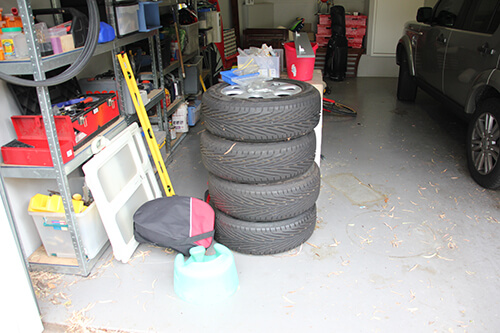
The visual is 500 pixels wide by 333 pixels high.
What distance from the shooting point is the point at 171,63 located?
4.63 metres

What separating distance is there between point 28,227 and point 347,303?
2158mm

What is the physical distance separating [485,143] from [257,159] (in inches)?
89.7

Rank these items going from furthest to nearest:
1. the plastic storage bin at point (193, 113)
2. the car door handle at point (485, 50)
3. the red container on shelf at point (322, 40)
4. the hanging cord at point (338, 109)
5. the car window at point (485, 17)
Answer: the red container on shelf at point (322, 40) → the hanging cord at point (338, 109) → the plastic storage bin at point (193, 113) → the car window at point (485, 17) → the car door handle at point (485, 50)

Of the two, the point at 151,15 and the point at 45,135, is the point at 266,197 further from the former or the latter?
the point at 151,15

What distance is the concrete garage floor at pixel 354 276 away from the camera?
222 cm

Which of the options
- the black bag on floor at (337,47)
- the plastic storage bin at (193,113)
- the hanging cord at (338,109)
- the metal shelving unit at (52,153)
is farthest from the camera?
the black bag on floor at (337,47)

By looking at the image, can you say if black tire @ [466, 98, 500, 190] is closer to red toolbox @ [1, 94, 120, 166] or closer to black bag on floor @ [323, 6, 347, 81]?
red toolbox @ [1, 94, 120, 166]

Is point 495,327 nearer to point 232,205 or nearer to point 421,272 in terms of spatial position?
point 421,272

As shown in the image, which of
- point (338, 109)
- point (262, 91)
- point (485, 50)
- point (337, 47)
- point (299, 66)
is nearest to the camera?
point (262, 91)

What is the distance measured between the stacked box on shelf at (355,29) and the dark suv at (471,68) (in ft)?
9.99

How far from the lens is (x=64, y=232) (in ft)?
8.52

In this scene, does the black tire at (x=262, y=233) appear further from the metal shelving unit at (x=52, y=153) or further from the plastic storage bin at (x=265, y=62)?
the plastic storage bin at (x=265, y=62)

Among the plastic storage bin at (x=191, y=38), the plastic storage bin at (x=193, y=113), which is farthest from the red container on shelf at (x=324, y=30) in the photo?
the plastic storage bin at (x=193, y=113)

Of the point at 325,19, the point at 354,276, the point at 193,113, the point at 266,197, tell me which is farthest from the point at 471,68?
the point at 325,19
